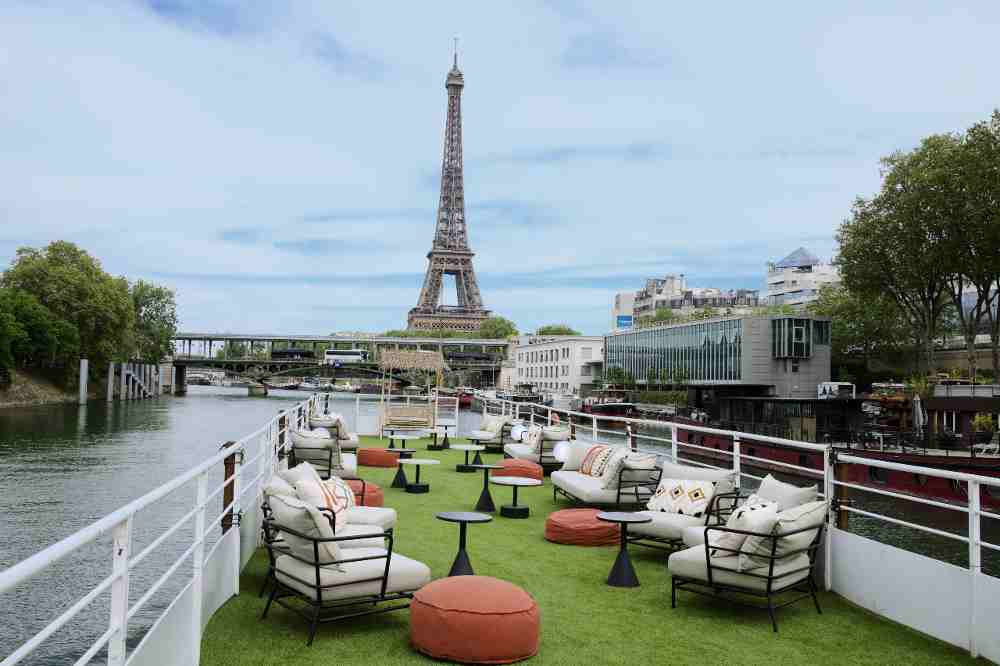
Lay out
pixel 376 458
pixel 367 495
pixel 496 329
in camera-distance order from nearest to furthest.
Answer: pixel 367 495 < pixel 376 458 < pixel 496 329

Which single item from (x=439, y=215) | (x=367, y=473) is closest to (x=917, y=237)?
(x=367, y=473)

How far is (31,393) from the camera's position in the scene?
200 feet

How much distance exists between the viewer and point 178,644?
4551mm

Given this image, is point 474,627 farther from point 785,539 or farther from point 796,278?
point 796,278

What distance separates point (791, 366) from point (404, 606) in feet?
178

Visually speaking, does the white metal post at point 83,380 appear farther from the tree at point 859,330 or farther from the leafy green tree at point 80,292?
the tree at point 859,330

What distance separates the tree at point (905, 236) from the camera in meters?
36.7

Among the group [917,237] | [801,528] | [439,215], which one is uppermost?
[439,215]

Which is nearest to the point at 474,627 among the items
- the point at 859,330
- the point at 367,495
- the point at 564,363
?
the point at 367,495

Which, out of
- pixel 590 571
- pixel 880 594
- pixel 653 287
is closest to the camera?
pixel 880 594

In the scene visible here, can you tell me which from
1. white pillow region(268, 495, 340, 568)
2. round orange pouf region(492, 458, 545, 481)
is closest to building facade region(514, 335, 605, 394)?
round orange pouf region(492, 458, 545, 481)

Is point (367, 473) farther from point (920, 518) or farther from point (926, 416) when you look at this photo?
point (926, 416)

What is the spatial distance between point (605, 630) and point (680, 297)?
160155mm

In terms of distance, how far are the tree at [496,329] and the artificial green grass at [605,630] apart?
12384 cm
